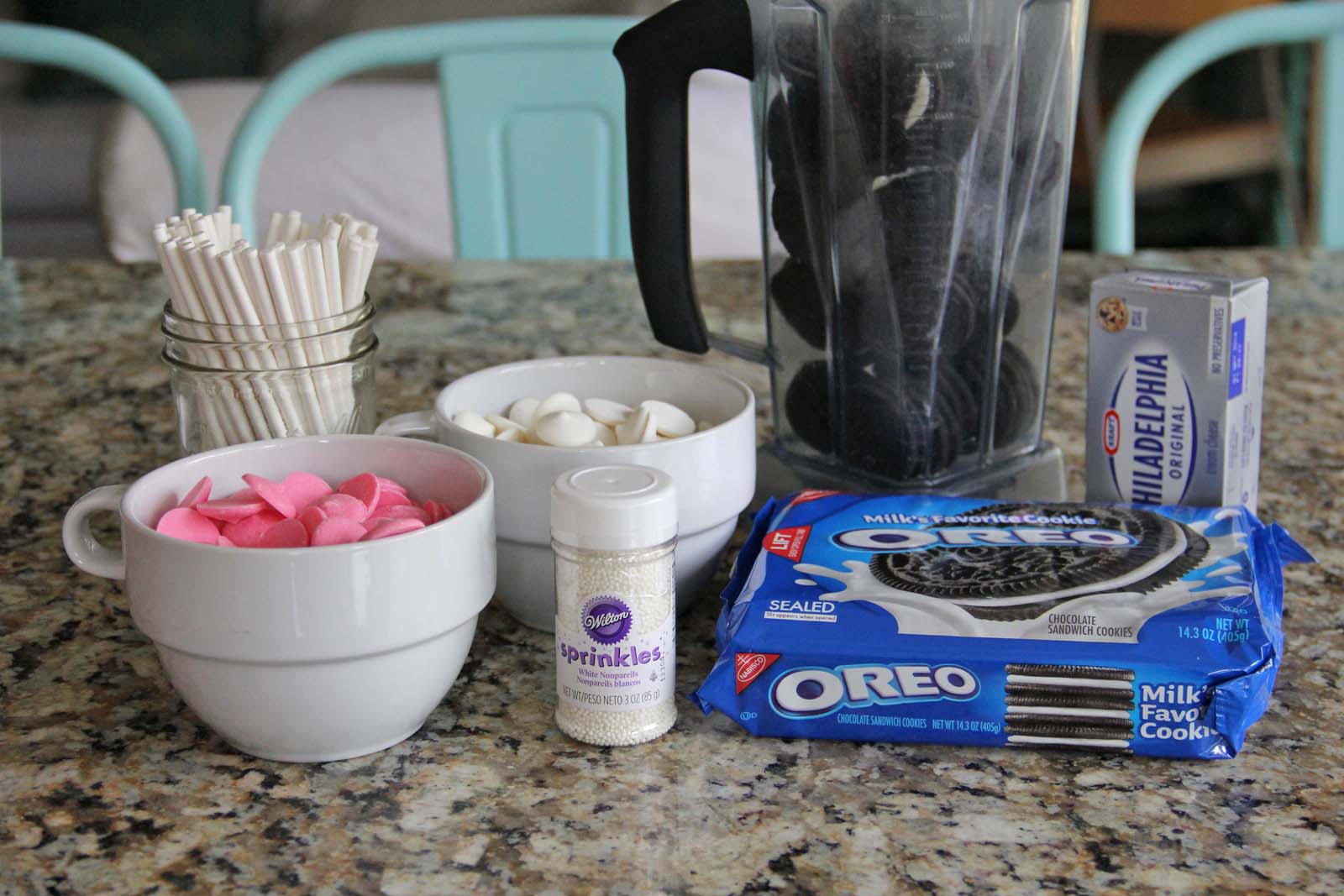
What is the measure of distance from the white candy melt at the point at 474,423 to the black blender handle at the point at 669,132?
0.47 ft

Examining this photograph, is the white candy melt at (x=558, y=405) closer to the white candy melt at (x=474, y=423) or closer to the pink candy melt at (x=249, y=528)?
the white candy melt at (x=474, y=423)

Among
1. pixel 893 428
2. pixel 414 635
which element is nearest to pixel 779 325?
pixel 893 428

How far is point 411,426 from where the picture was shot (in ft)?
1.91

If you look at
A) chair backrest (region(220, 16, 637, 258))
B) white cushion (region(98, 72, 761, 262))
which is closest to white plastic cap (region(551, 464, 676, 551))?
chair backrest (region(220, 16, 637, 258))

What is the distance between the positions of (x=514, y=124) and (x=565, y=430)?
2.42 feet

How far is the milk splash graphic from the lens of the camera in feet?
1.56

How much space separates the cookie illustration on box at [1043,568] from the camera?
49 centimetres

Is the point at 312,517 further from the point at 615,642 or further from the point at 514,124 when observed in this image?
the point at 514,124

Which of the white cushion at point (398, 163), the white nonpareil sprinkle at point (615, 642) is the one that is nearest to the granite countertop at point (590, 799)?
the white nonpareil sprinkle at point (615, 642)

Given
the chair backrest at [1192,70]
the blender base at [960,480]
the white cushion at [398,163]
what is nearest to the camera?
the blender base at [960,480]

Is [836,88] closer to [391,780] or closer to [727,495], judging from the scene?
[727,495]

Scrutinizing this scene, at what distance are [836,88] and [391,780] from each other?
13.8 inches

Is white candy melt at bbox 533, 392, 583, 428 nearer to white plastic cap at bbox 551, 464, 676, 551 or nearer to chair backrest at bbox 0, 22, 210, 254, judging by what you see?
white plastic cap at bbox 551, 464, 676, 551

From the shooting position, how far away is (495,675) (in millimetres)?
537
